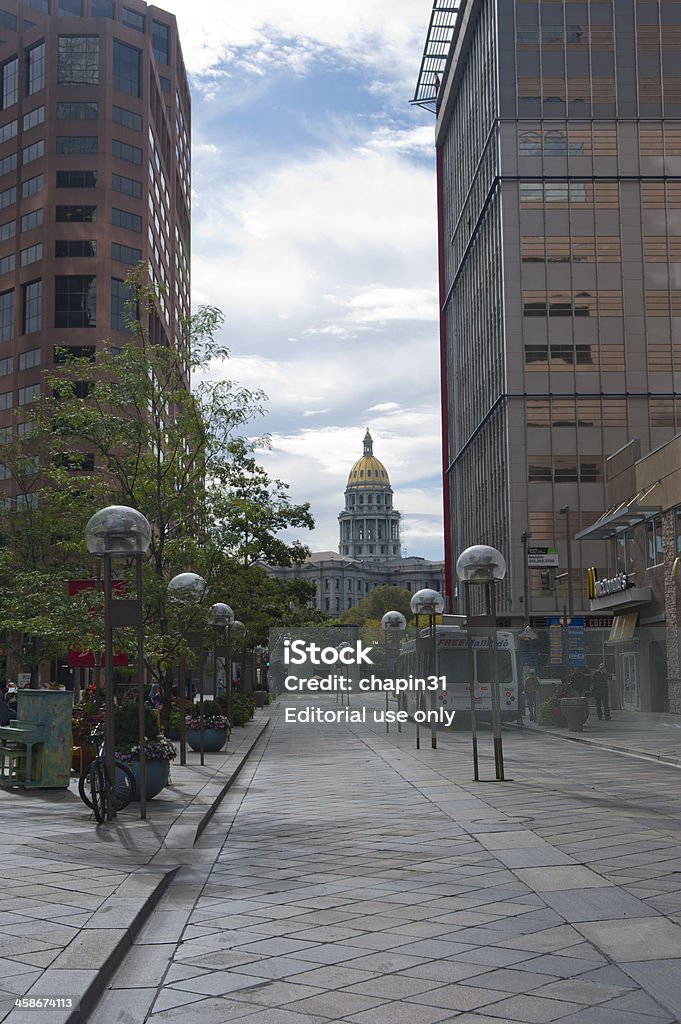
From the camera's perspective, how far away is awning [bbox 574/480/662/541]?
42.9m

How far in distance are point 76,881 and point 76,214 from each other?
69.5m

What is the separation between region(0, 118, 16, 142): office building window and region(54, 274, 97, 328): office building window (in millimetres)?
10889

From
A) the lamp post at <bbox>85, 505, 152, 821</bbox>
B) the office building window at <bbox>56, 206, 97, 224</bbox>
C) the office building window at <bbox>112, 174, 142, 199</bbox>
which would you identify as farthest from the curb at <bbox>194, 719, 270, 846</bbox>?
the office building window at <bbox>112, 174, 142, 199</bbox>

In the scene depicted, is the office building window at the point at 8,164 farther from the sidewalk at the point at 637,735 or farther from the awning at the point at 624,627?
the sidewalk at the point at 637,735

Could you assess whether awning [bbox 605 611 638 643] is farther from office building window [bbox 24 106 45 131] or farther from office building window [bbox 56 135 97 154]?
office building window [bbox 24 106 45 131]

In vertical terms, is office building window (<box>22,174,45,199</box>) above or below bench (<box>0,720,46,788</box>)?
above

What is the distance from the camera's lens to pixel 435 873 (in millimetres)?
9703

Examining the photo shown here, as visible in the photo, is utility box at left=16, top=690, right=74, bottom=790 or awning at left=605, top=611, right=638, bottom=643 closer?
→ utility box at left=16, top=690, right=74, bottom=790

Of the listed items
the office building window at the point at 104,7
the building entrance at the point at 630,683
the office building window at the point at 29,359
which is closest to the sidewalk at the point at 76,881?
the building entrance at the point at 630,683

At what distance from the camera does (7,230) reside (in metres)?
76.1

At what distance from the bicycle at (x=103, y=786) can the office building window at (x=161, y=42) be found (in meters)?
86.2

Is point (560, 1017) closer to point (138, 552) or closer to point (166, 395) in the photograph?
point (138, 552)

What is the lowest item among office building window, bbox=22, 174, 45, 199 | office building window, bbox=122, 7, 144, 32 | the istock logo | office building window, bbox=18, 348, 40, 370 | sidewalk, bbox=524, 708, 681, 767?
sidewalk, bbox=524, 708, 681, 767

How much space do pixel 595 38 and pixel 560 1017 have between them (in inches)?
2714
